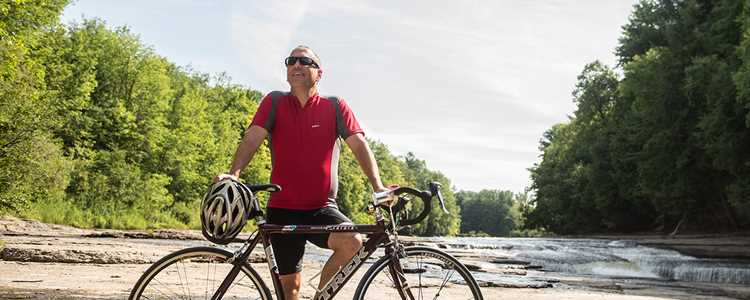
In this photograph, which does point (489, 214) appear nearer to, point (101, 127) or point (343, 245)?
point (101, 127)

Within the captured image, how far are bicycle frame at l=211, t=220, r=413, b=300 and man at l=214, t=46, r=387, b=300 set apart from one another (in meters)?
0.09

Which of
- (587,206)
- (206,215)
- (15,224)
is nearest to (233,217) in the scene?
(206,215)

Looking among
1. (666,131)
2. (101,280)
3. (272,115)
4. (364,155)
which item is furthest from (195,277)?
(666,131)

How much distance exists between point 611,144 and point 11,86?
40910 mm

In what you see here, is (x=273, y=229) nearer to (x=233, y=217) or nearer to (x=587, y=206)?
(x=233, y=217)

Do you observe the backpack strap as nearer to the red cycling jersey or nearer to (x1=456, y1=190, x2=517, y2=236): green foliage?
the red cycling jersey

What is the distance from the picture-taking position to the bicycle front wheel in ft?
12.5

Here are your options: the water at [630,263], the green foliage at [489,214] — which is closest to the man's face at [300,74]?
the water at [630,263]

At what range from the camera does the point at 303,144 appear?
419cm

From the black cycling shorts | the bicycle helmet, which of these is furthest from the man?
the bicycle helmet

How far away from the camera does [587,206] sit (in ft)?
204

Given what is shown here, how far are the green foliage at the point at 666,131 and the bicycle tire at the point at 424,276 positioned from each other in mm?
26523

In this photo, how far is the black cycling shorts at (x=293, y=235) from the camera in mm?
4145

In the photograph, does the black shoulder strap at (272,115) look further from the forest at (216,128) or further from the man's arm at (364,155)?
the forest at (216,128)
